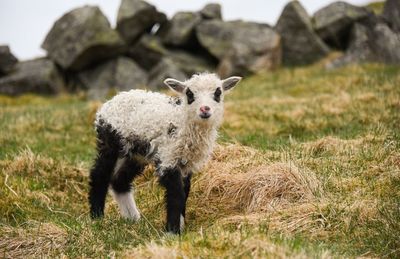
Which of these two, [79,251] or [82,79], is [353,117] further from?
[82,79]

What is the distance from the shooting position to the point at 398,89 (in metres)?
16.1

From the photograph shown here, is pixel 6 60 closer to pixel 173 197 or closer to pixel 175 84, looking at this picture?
pixel 175 84

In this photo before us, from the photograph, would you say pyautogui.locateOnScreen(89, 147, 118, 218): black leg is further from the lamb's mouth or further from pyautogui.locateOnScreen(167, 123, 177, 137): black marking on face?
the lamb's mouth

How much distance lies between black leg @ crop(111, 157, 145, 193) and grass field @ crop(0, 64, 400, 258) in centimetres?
42

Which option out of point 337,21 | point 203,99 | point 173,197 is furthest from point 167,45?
point 173,197

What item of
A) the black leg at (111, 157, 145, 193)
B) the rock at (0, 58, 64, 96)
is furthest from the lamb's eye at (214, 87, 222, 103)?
the rock at (0, 58, 64, 96)

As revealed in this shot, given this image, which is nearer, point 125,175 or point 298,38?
point 125,175

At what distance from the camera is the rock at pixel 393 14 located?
1038 inches

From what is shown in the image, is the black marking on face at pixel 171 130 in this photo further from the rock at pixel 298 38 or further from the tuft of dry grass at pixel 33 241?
the rock at pixel 298 38

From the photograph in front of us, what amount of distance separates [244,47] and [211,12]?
4.21m

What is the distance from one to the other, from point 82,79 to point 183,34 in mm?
5655

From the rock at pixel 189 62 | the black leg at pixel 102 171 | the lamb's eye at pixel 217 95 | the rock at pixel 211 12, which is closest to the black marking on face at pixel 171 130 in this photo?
the lamb's eye at pixel 217 95

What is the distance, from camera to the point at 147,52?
94.9 ft

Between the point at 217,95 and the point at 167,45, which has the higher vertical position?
the point at 217,95
